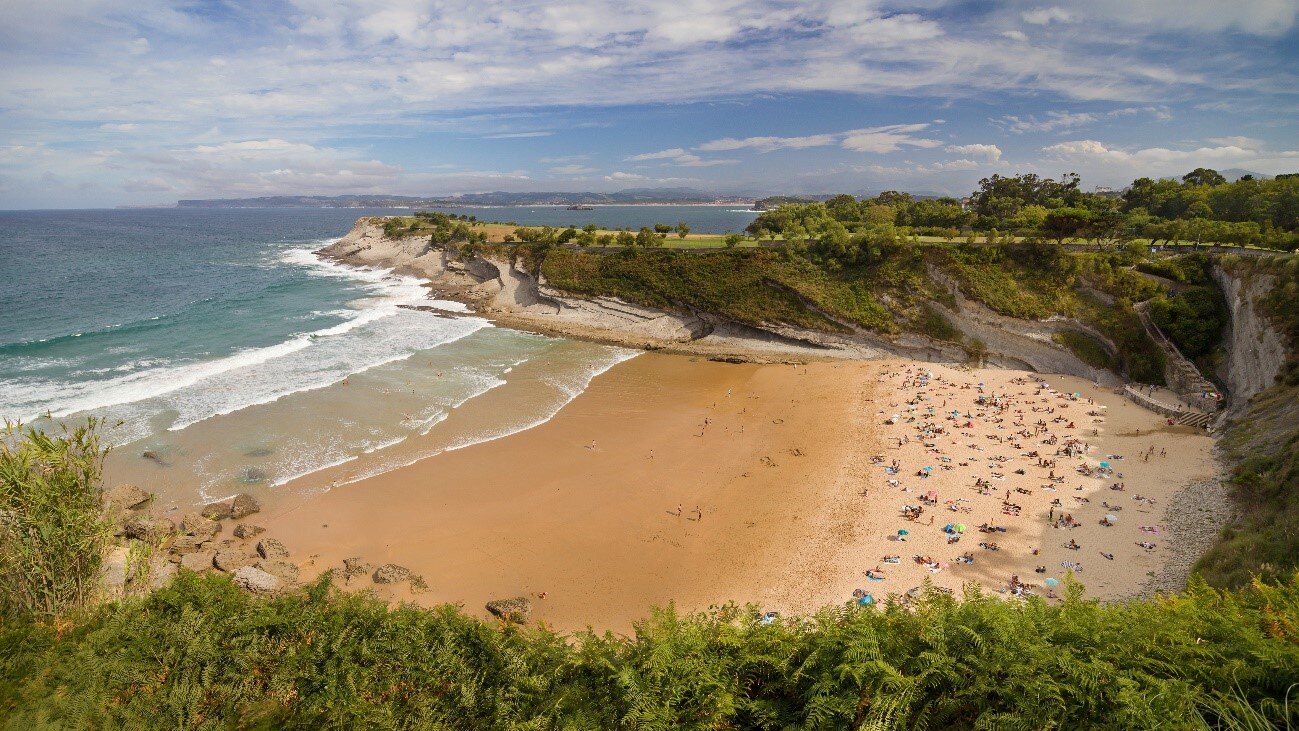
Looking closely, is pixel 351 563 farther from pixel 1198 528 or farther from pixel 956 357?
pixel 956 357

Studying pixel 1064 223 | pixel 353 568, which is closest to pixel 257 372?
pixel 353 568

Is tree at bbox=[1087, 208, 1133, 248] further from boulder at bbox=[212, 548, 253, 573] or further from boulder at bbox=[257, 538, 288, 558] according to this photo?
boulder at bbox=[212, 548, 253, 573]

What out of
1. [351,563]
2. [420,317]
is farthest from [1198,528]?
[420,317]

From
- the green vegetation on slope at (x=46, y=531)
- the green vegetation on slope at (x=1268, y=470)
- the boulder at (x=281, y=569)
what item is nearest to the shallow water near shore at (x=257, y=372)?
the green vegetation on slope at (x=46, y=531)

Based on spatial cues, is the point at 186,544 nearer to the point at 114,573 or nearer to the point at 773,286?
the point at 114,573

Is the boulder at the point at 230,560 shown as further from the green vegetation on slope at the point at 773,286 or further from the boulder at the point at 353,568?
the green vegetation on slope at the point at 773,286

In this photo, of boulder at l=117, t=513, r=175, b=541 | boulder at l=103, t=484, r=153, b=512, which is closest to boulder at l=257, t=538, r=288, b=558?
boulder at l=117, t=513, r=175, b=541
